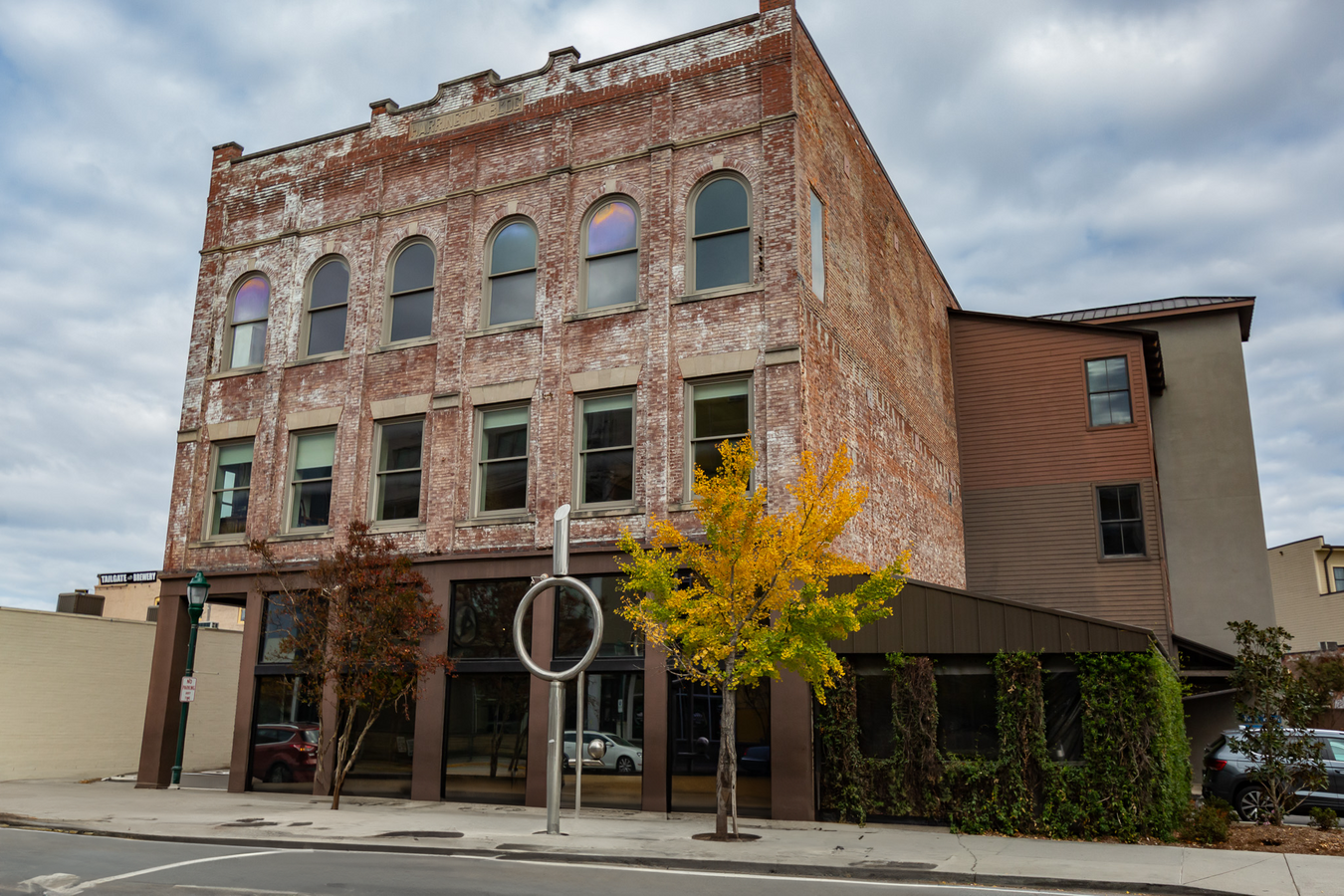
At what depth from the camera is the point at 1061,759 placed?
48.4 feet

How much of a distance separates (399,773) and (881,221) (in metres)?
15.4

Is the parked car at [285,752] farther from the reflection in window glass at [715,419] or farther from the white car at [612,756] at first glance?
the reflection in window glass at [715,419]

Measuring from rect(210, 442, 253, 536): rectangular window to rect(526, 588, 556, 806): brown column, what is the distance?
7.79m

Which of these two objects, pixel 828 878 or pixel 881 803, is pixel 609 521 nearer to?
pixel 881 803

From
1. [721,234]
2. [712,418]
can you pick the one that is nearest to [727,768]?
[712,418]

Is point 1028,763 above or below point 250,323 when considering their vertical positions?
below

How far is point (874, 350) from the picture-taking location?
70.6 ft

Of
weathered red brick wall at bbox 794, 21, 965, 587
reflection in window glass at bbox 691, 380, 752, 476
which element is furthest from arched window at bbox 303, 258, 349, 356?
weathered red brick wall at bbox 794, 21, 965, 587

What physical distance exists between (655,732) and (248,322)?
1325 cm

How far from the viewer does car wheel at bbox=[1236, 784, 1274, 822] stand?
50.2 ft

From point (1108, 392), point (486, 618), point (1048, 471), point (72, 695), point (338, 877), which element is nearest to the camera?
point (338, 877)

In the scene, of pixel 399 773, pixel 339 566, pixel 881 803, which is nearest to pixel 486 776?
pixel 399 773

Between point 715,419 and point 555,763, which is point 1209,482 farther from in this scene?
point 555,763

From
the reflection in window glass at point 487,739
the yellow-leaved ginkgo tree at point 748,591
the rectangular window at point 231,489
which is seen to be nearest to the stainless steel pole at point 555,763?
the yellow-leaved ginkgo tree at point 748,591
